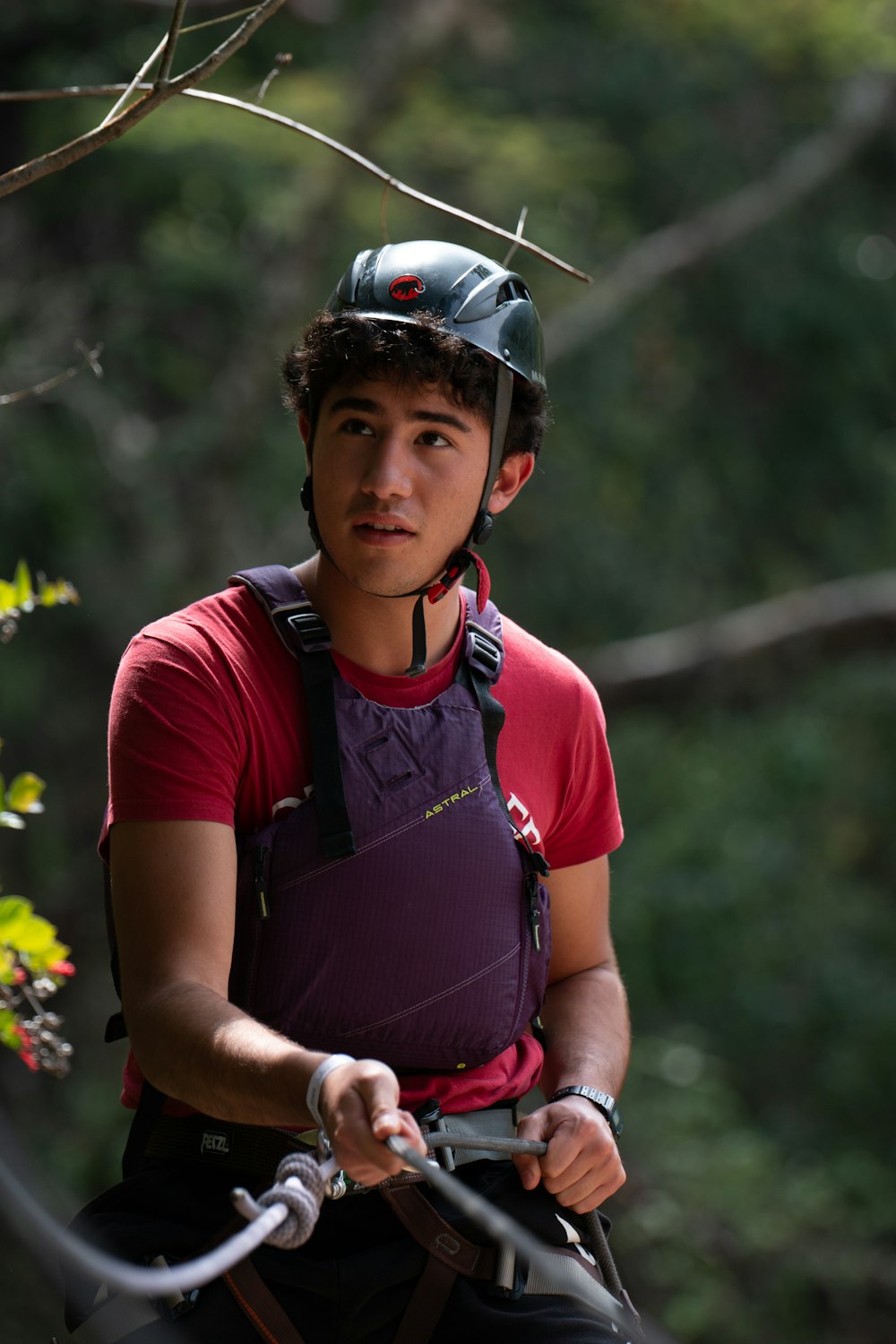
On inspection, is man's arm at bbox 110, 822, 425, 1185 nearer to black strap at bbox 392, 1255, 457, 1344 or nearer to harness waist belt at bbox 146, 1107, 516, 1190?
harness waist belt at bbox 146, 1107, 516, 1190

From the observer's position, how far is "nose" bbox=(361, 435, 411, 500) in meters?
2.26

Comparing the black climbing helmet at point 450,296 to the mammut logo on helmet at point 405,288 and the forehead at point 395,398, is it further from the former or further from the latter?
the forehead at point 395,398

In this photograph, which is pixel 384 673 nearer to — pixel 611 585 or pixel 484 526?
pixel 484 526

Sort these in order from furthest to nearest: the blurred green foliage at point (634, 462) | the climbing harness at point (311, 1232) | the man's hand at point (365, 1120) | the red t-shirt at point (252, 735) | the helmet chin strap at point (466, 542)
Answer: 1. the blurred green foliage at point (634, 462)
2. the helmet chin strap at point (466, 542)
3. the red t-shirt at point (252, 735)
4. the man's hand at point (365, 1120)
5. the climbing harness at point (311, 1232)

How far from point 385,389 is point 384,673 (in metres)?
0.40

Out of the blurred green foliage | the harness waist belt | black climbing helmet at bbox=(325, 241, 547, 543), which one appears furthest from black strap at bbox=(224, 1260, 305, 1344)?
the blurred green foliage

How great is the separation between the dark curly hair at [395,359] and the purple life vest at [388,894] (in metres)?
0.32

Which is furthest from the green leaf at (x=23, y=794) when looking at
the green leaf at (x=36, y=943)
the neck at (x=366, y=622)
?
the neck at (x=366, y=622)

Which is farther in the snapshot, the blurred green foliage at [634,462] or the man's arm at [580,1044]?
the blurred green foliage at [634,462]

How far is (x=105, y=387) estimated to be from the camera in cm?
947

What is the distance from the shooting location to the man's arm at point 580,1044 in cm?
212

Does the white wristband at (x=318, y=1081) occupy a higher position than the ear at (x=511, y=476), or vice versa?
the ear at (x=511, y=476)

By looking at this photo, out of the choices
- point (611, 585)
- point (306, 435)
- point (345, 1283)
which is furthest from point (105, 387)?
point (345, 1283)

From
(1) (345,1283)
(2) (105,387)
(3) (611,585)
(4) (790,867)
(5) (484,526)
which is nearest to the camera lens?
(1) (345,1283)
